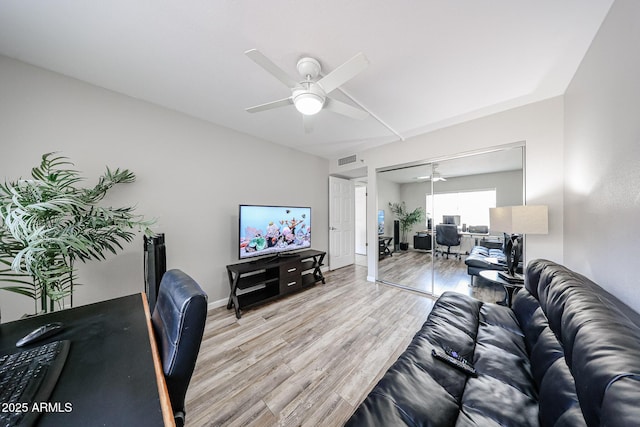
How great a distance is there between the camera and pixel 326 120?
8.91 feet

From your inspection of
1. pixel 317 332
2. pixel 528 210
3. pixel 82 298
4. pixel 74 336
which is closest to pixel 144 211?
pixel 82 298

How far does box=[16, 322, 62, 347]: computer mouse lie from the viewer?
0.86 m

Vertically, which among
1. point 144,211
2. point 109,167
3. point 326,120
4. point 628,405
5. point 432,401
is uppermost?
point 326,120

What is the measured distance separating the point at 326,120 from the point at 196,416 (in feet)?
10.1

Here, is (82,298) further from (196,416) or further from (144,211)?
(196,416)

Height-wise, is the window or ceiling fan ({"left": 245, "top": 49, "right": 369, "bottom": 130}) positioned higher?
ceiling fan ({"left": 245, "top": 49, "right": 369, "bottom": 130})

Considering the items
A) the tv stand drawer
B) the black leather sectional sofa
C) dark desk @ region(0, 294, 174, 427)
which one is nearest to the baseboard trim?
the tv stand drawer

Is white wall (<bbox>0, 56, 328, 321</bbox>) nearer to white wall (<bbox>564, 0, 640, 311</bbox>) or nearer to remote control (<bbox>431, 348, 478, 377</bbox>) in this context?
remote control (<bbox>431, 348, 478, 377</bbox>)

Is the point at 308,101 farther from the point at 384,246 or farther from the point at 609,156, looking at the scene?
the point at 384,246

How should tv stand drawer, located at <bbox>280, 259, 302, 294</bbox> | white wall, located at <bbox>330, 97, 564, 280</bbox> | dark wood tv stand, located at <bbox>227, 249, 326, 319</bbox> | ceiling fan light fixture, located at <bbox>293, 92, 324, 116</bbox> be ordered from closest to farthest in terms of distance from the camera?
ceiling fan light fixture, located at <bbox>293, 92, 324, 116</bbox> → white wall, located at <bbox>330, 97, 564, 280</bbox> → dark wood tv stand, located at <bbox>227, 249, 326, 319</bbox> → tv stand drawer, located at <bbox>280, 259, 302, 294</bbox>

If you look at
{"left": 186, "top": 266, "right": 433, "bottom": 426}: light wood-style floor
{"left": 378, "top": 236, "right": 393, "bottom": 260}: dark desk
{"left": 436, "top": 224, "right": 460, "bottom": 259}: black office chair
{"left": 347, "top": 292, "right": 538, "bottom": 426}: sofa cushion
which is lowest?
{"left": 186, "top": 266, "right": 433, "bottom": 426}: light wood-style floor

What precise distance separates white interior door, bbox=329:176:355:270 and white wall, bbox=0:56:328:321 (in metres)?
1.35

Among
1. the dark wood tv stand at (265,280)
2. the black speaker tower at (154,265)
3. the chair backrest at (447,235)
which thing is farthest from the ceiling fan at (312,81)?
the chair backrest at (447,235)

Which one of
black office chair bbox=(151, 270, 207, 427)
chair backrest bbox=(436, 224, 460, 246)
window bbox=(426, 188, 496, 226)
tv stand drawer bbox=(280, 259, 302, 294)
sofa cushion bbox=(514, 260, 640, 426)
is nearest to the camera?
sofa cushion bbox=(514, 260, 640, 426)
